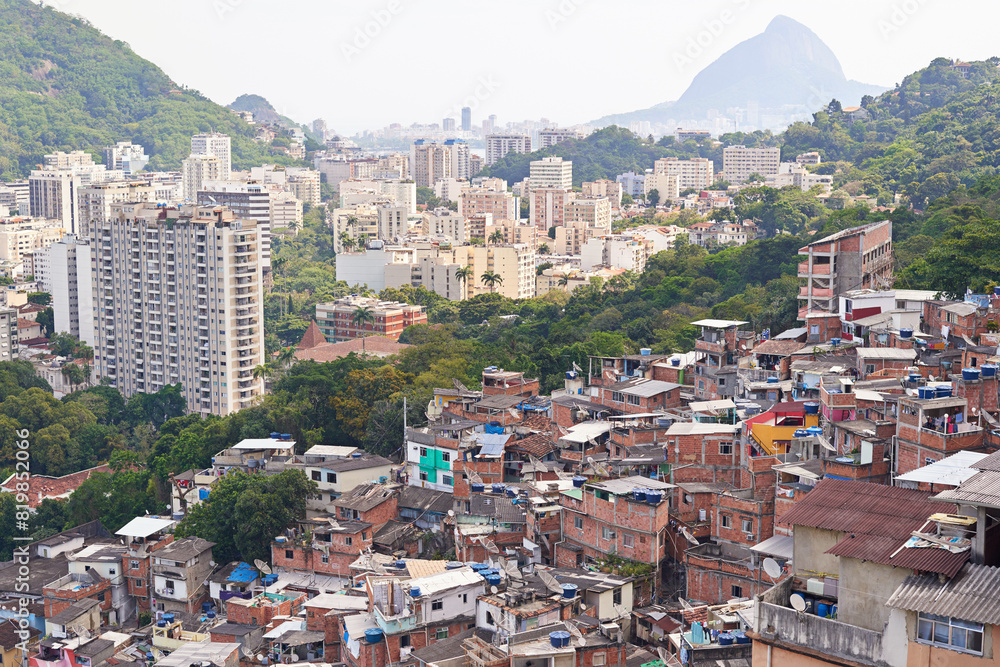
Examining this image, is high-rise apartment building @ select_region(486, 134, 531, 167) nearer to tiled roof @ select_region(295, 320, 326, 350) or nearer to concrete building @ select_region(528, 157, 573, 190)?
concrete building @ select_region(528, 157, 573, 190)

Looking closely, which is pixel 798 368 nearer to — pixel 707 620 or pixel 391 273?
pixel 707 620

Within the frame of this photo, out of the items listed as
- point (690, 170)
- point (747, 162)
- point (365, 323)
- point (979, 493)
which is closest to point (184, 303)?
point (365, 323)

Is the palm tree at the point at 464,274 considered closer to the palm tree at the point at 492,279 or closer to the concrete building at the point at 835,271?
the palm tree at the point at 492,279

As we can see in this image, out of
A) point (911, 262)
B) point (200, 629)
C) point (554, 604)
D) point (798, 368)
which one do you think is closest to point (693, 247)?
point (911, 262)

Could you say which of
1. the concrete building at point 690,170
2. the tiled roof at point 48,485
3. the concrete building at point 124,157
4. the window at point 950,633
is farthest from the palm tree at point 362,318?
the concrete building at point 124,157

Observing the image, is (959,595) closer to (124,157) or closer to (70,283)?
(70,283)

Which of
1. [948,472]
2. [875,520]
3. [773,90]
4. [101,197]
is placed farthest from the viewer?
[773,90]
